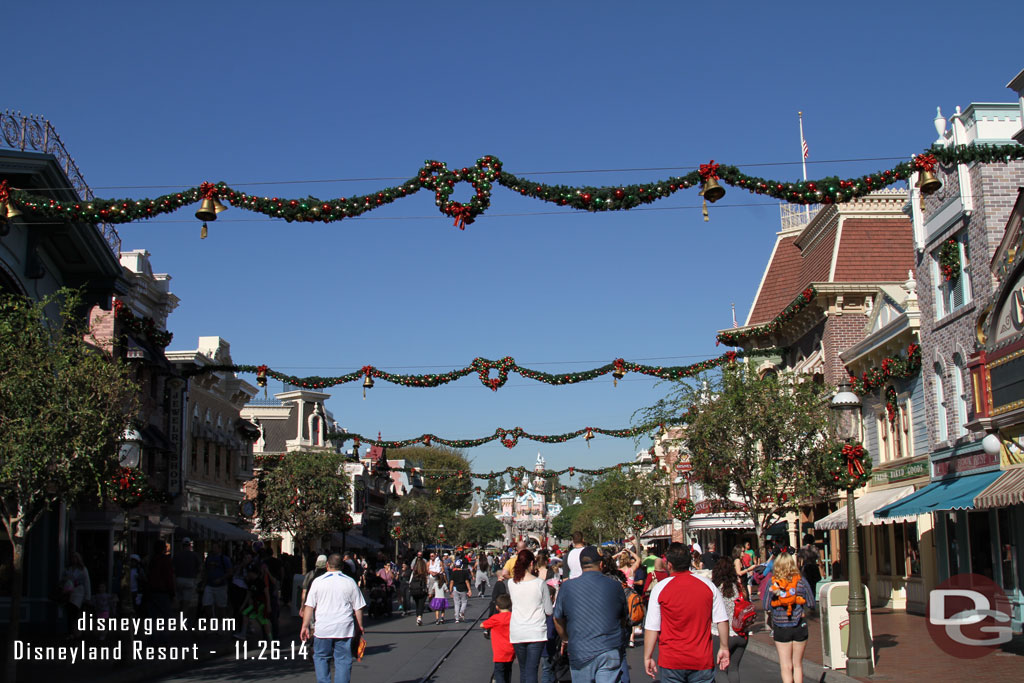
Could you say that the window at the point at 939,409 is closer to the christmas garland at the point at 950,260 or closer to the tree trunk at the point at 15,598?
the christmas garland at the point at 950,260

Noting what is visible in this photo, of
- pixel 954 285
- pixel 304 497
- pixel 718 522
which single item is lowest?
pixel 718 522

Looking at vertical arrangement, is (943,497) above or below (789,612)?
above

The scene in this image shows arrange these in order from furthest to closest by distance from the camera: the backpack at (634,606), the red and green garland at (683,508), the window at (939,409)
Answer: the red and green garland at (683,508) < the window at (939,409) < the backpack at (634,606)

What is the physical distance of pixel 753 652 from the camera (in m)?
18.5

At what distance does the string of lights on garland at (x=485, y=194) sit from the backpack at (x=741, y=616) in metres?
5.08

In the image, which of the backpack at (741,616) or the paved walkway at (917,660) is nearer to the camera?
the backpack at (741,616)

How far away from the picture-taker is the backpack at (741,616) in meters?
11.5

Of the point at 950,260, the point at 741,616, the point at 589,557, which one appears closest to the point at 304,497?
the point at 950,260

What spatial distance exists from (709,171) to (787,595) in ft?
17.7

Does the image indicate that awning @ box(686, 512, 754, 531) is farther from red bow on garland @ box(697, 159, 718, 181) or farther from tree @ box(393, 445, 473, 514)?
tree @ box(393, 445, 473, 514)

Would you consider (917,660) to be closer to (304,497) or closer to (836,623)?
(836,623)

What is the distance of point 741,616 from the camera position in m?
11.6

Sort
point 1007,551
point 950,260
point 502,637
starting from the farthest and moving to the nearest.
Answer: point 950,260
point 1007,551
point 502,637

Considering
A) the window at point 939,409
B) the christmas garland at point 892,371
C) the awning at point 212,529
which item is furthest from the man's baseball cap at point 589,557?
the awning at point 212,529
